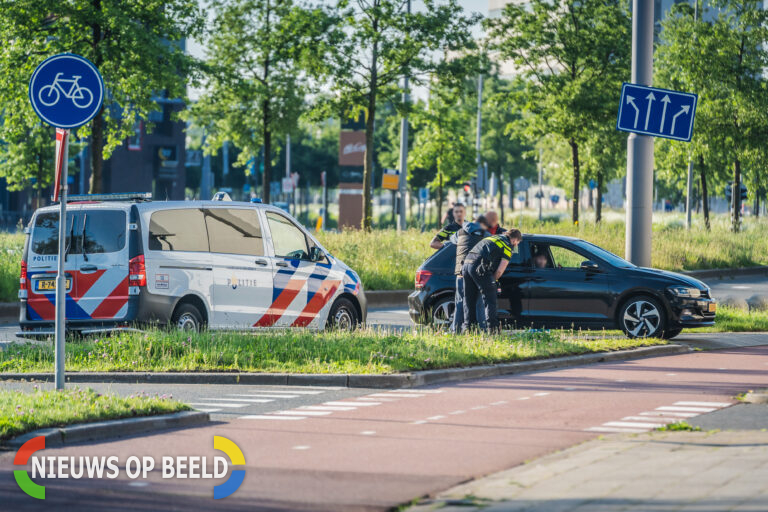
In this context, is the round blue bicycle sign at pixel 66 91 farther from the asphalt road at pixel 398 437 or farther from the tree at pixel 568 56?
the tree at pixel 568 56

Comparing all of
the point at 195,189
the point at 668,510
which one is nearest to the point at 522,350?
the point at 668,510

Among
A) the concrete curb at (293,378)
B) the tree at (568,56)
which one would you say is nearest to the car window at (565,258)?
the concrete curb at (293,378)

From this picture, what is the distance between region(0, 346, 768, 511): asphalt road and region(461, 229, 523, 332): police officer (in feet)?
6.58

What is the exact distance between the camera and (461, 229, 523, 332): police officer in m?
14.3

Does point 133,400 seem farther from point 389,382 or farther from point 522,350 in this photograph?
point 522,350

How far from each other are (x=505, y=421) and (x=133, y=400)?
3.04m

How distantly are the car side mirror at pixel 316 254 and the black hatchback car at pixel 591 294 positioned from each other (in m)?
2.12

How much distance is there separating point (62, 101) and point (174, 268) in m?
4.10

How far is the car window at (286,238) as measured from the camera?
1470 cm

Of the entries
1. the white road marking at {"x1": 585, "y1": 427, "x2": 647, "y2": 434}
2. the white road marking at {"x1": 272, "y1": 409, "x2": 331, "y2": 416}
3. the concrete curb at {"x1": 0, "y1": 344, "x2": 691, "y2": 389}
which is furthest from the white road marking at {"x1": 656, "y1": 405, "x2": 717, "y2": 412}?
the white road marking at {"x1": 272, "y1": 409, "x2": 331, "y2": 416}

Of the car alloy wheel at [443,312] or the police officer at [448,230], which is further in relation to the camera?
the police officer at [448,230]

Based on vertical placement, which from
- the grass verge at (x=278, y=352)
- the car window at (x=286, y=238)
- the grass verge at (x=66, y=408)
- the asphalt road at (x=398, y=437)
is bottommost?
the asphalt road at (x=398, y=437)

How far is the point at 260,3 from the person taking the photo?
107 ft

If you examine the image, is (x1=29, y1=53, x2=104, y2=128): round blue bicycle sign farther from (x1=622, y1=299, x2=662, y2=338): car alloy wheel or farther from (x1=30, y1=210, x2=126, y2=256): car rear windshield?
(x1=622, y1=299, x2=662, y2=338): car alloy wheel
